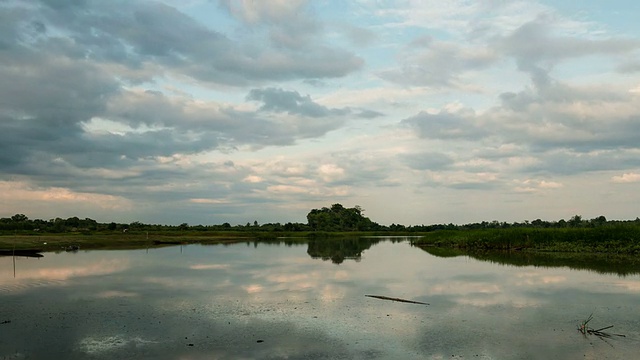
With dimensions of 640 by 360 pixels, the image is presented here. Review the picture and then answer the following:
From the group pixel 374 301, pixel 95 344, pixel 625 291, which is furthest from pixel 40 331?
pixel 625 291

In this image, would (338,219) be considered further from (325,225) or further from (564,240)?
(564,240)

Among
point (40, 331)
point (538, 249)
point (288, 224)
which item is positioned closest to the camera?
point (40, 331)

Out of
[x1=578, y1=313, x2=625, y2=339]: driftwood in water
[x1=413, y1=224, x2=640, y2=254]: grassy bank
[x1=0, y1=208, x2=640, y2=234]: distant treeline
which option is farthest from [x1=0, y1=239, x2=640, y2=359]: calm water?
[x1=0, y1=208, x2=640, y2=234]: distant treeline

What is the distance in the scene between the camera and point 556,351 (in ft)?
37.3

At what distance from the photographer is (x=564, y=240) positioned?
134 feet

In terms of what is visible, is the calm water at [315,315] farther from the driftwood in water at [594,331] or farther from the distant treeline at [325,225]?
the distant treeline at [325,225]

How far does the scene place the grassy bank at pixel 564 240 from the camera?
35.9 meters

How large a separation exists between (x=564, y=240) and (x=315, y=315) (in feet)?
108

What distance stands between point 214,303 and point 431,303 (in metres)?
8.21

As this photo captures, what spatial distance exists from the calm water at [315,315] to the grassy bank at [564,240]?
12.5 meters

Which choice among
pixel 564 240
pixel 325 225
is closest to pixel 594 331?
pixel 564 240

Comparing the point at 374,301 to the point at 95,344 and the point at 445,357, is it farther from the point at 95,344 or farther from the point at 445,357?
the point at 95,344

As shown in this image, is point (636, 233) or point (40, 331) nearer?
point (40, 331)

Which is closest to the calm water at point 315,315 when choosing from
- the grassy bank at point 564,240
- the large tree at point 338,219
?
the grassy bank at point 564,240
